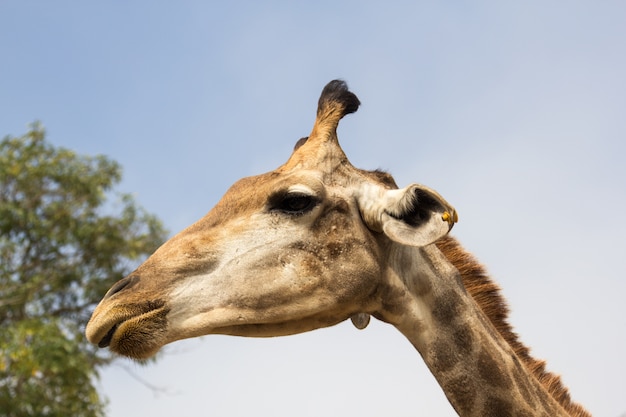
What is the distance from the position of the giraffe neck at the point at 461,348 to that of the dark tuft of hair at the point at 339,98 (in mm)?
1330

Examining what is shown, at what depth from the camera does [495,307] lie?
534 cm

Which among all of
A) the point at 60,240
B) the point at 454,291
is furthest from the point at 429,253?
the point at 60,240

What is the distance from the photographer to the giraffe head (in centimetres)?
426

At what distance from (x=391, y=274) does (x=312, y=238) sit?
0.59 m

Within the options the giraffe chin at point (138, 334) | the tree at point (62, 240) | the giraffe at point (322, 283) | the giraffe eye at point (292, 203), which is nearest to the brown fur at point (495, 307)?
the giraffe at point (322, 283)

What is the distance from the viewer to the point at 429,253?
202 inches

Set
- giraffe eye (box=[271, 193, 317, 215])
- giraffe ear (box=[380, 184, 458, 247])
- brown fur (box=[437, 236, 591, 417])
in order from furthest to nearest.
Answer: brown fur (box=[437, 236, 591, 417]), giraffe eye (box=[271, 193, 317, 215]), giraffe ear (box=[380, 184, 458, 247])

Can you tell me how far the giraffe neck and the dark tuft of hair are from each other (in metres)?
1.33

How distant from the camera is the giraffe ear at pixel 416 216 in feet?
14.8

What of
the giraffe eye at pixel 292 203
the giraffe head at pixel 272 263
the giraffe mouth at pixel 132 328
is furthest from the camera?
the giraffe eye at pixel 292 203

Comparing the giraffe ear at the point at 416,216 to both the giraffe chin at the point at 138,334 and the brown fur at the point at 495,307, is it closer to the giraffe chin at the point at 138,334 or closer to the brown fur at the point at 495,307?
the brown fur at the point at 495,307

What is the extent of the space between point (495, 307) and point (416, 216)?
3.61 ft

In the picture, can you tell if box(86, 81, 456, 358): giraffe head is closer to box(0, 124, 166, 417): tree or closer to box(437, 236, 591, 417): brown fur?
box(437, 236, 591, 417): brown fur

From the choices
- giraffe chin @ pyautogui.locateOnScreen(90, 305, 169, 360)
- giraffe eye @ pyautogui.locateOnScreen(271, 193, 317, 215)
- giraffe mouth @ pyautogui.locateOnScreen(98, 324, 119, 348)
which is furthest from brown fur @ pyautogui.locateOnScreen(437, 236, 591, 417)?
giraffe mouth @ pyautogui.locateOnScreen(98, 324, 119, 348)
